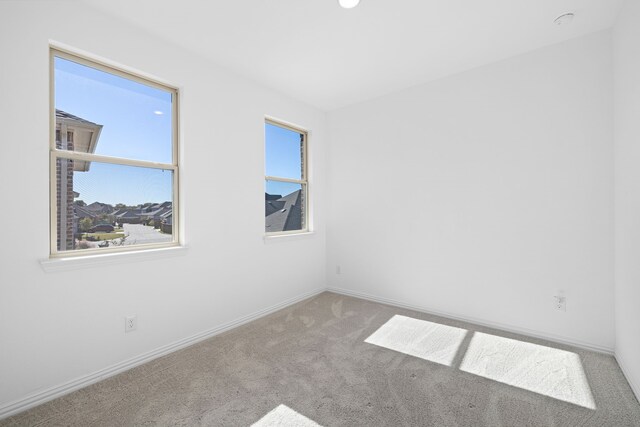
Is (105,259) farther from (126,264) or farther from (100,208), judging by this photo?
(100,208)

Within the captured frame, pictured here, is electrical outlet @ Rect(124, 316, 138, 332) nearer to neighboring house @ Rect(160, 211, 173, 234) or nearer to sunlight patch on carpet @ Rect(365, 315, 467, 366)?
neighboring house @ Rect(160, 211, 173, 234)

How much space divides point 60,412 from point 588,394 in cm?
332

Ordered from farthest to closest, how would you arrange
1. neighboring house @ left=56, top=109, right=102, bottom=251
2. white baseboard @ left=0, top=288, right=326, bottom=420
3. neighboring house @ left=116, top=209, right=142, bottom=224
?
neighboring house @ left=116, top=209, right=142, bottom=224 → neighboring house @ left=56, top=109, right=102, bottom=251 → white baseboard @ left=0, top=288, right=326, bottom=420

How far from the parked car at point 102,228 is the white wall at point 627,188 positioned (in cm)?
365

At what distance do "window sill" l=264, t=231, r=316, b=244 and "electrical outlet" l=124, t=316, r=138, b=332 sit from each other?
4.81 feet

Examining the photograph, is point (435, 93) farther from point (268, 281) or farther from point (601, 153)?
point (268, 281)

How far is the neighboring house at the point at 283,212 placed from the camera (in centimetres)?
362

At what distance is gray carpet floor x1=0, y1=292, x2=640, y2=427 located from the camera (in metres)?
1.73

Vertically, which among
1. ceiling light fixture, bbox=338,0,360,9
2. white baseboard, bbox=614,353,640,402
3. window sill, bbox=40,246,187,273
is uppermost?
ceiling light fixture, bbox=338,0,360,9

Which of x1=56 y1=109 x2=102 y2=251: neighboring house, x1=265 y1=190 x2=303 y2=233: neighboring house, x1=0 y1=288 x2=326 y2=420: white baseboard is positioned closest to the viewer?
x1=0 y1=288 x2=326 y2=420: white baseboard

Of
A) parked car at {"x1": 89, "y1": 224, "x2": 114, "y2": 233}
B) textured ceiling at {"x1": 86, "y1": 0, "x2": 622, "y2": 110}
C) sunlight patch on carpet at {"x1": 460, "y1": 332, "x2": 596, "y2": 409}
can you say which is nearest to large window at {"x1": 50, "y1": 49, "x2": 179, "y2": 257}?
parked car at {"x1": 89, "y1": 224, "x2": 114, "y2": 233}

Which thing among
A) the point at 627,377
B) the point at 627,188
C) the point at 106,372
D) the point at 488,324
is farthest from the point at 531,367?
the point at 106,372

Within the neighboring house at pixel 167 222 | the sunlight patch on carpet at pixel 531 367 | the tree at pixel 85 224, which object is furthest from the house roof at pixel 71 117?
the sunlight patch on carpet at pixel 531 367

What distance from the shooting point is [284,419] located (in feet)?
5.64
